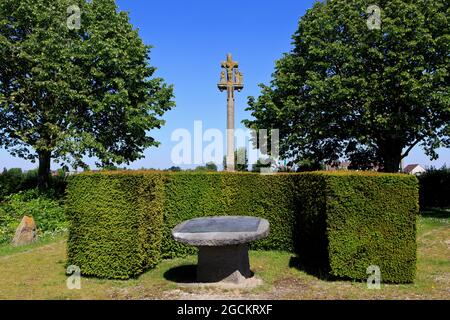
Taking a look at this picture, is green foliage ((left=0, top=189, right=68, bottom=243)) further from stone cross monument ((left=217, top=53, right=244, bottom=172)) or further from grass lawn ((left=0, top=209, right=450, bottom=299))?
stone cross monument ((left=217, top=53, right=244, bottom=172))

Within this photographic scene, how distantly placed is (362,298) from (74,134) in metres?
17.9

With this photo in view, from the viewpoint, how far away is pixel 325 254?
34.4 feet

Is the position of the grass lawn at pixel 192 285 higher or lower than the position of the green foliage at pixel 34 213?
lower

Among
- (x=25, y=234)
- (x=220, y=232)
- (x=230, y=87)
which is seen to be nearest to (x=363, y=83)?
(x=230, y=87)

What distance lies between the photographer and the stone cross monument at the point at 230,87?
14.9 metres

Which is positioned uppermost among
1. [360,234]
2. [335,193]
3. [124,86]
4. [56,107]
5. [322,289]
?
[124,86]

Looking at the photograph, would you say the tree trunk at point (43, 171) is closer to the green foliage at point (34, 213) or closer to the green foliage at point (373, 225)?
the green foliage at point (34, 213)

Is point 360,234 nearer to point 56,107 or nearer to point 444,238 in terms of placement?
point 444,238

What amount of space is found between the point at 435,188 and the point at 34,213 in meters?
25.9

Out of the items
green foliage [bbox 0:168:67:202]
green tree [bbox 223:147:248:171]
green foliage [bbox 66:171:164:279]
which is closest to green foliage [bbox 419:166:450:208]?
green tree [bbox 223:147:248:171]

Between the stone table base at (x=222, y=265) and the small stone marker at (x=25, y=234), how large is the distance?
8238mm

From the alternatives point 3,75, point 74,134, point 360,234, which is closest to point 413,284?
point 360,234

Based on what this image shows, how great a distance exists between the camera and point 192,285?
8.62 meters

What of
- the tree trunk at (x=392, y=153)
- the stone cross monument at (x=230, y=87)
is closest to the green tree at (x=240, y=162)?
the stone cross monument at (x=230, y=87)
